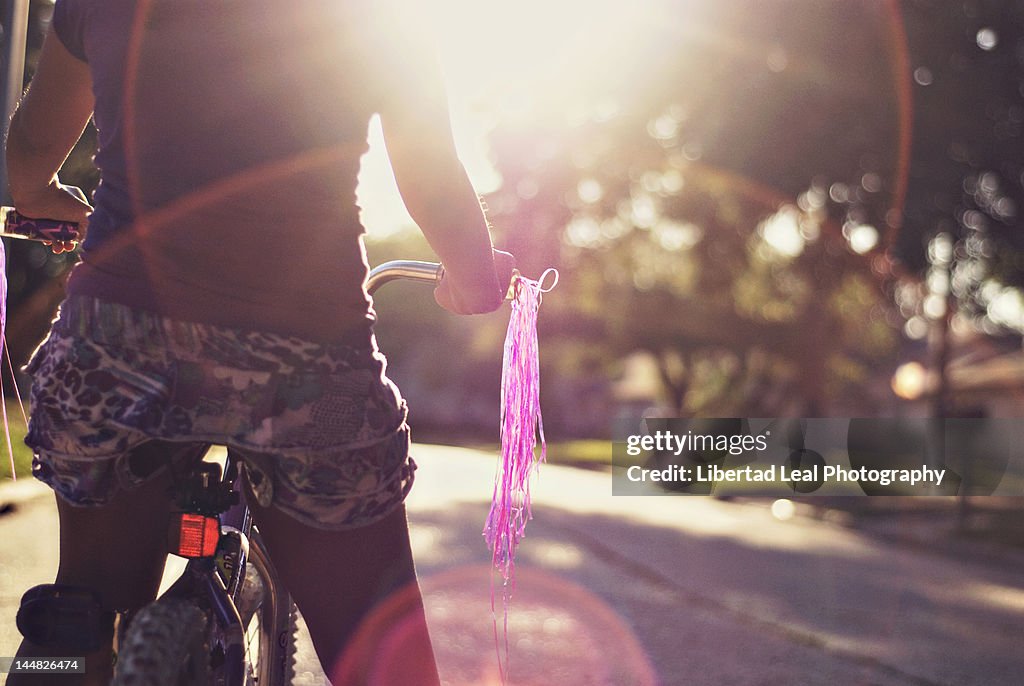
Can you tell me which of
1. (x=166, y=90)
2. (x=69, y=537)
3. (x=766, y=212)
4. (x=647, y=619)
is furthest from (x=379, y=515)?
(x=766, y=212)

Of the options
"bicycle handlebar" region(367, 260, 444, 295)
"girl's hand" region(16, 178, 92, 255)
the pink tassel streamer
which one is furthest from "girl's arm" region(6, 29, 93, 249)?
the pink tassel streamer

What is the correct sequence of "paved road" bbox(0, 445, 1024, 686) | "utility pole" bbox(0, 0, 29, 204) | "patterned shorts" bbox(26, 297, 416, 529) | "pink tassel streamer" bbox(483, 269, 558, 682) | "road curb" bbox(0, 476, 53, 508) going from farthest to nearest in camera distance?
1. "road curb" bbox(0, 476, 53, 508)
2. "utility pole" bbox(0, 0, 29, 204)
3. "paved road" bbox(0, 445, 1024, 686)
4. "pink tassel streamer" bbox(483, 269, 558, 682)
5. "patterned shorts" bbox(26, 297, 416, 529)

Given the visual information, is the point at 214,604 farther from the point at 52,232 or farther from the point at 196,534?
the point at 52,232

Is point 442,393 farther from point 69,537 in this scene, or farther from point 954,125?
point 69,537

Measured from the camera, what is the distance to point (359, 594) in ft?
6.00

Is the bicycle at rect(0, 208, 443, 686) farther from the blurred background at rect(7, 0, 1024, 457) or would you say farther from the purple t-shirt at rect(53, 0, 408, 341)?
→ the blurred background at rect(7, 0, 1024, 457)

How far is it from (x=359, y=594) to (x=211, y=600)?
22 cm

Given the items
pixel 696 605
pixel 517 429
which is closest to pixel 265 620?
pixel 517 429

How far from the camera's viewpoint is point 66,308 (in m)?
1.76

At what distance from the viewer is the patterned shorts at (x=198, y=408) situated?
5.51 ft

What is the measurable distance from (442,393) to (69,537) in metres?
73.8

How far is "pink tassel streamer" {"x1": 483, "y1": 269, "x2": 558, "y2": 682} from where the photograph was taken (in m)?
2.06

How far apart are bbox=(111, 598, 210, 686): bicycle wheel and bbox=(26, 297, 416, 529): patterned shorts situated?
0.20 metres

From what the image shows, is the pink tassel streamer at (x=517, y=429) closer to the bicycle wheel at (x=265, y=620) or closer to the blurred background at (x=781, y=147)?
the bicycle wheel at (x=265, y=620)
